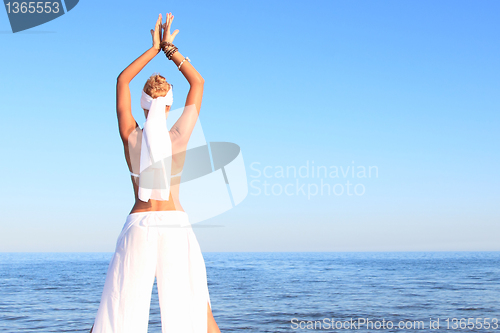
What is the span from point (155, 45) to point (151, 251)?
4.84 feet

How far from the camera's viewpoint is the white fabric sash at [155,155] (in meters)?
2.68

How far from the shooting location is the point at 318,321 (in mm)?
10164

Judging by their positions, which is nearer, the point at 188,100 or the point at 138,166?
the point at 138,166

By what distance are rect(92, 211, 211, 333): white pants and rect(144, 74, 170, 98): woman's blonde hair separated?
0.77m

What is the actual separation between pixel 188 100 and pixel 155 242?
98 cm

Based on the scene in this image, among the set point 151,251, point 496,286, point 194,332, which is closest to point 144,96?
point 151,251

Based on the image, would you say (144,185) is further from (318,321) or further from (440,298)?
(440,298)

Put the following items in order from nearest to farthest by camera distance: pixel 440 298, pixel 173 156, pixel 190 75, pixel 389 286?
pixel 173 156 → pixel 190 75 → pixel 440 298 → pixel 389 286

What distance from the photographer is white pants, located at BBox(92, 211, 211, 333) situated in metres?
2.58

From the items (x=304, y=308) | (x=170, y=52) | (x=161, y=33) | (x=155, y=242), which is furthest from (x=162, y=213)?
(x=304, y=308)

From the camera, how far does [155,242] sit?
2.63 m

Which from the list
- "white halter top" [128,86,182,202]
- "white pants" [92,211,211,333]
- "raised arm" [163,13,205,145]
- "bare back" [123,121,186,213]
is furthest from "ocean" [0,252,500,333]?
"raised arm" [163,13,205,145]

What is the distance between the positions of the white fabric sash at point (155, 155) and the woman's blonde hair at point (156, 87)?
5 cm

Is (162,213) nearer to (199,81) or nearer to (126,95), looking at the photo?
(126,95)
